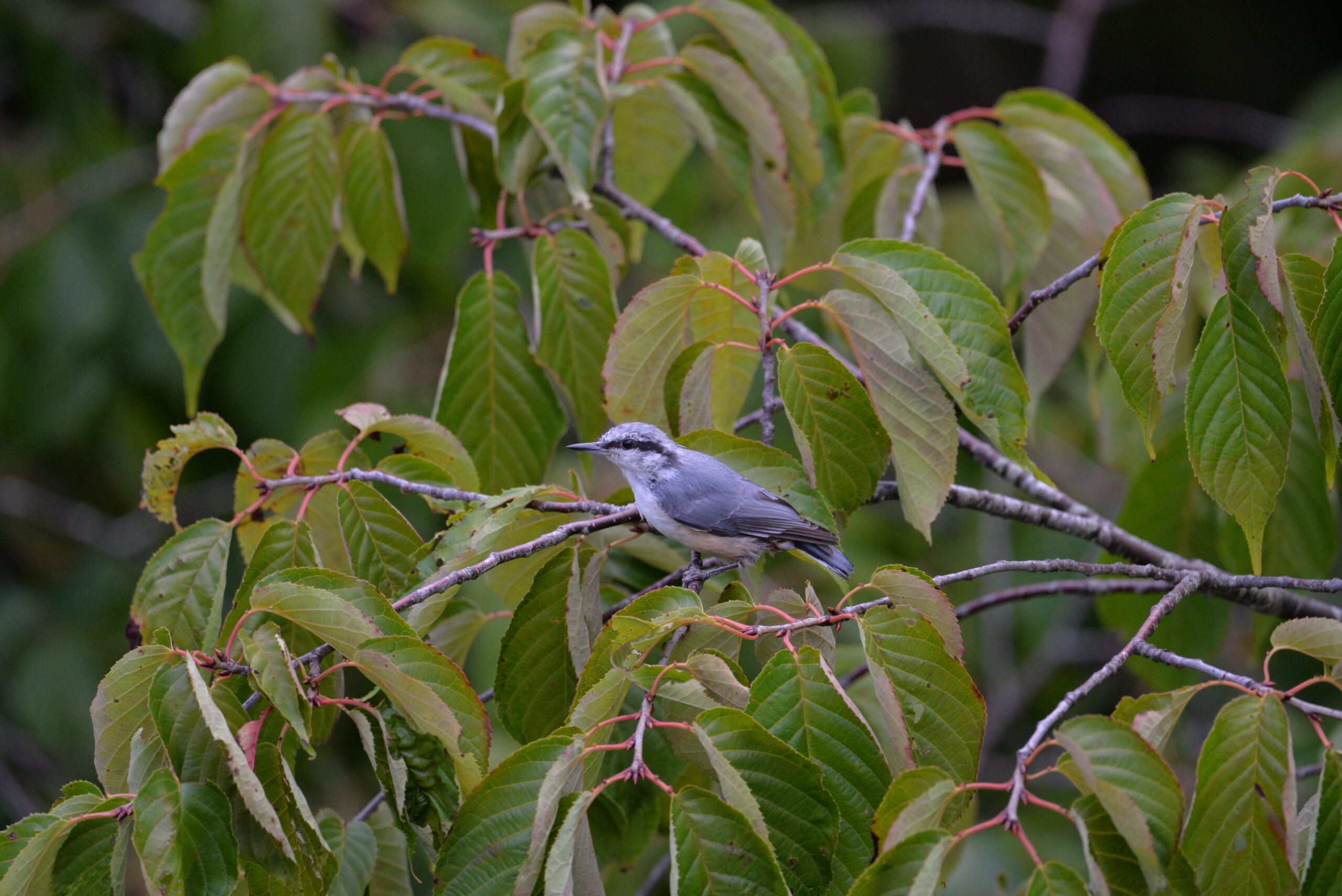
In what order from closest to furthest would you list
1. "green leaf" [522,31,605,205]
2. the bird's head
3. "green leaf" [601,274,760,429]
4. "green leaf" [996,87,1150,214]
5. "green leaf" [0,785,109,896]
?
1. "green leaf" [0,785,109,896]
2. "green leaf" [601,274,760,429]
3. "green leaf" [522,31,605,205]
4. the bird's head
5. "green leaf" [996,87,1150,214]

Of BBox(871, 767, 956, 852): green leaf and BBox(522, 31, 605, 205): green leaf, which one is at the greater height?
BBox(522, 31, 605, 205): green leaf

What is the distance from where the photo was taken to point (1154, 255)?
1.66 meters

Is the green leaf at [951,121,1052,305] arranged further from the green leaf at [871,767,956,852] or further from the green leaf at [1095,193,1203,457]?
the green leaf at [871,767,956,852]

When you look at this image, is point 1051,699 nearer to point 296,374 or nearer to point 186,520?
point 296,374

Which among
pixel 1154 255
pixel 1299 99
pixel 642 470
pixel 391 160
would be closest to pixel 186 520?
pixel 391 160

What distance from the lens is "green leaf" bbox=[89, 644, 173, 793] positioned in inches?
59.9

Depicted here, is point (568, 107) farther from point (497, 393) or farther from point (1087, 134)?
point (1087, 134)

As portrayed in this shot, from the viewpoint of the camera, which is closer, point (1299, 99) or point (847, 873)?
point (847, 873)

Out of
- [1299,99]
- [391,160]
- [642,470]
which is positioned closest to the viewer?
[642,470]

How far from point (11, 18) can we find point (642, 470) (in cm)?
537

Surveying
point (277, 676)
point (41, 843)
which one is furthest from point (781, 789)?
point (41, 843)

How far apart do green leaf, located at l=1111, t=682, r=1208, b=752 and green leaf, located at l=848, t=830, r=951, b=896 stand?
0.37m

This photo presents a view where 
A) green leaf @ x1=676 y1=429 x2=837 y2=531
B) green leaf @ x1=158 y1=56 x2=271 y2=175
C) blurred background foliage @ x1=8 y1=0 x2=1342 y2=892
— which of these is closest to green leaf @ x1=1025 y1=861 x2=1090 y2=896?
green leaf @ x1=676 y1=429 x2=837 y2=531

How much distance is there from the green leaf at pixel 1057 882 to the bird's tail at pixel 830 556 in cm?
105
